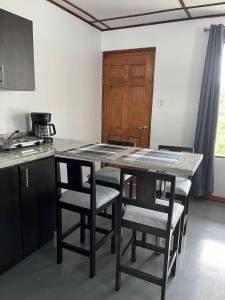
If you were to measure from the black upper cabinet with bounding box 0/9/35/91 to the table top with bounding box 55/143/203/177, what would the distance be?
77 cm

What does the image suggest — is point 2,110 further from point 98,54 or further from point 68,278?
point 98,54

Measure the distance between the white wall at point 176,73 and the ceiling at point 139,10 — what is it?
150 millimetres

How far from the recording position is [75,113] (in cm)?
357

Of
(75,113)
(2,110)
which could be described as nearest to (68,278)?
(2,110)

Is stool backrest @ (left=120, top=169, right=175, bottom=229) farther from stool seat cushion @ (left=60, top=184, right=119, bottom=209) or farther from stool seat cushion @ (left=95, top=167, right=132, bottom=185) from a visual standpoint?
stool seat cushion @ (left=95, top=167, right=132, bottom=185)

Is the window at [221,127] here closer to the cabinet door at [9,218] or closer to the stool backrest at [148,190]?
the stool backrest at [148,190]

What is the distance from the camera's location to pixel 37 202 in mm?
2102

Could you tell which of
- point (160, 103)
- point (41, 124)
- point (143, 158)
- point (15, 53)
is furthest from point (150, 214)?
point (160, 103)

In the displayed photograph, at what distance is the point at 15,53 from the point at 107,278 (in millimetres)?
2140

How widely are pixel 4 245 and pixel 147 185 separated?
48.6 inches

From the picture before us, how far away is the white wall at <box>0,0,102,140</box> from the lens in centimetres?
259

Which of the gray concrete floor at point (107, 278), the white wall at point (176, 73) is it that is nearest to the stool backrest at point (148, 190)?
the gray concrete floor at point (107, 278)

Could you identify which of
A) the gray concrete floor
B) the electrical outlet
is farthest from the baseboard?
the electrical outlet

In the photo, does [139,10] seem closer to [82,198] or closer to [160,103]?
[160,103]
